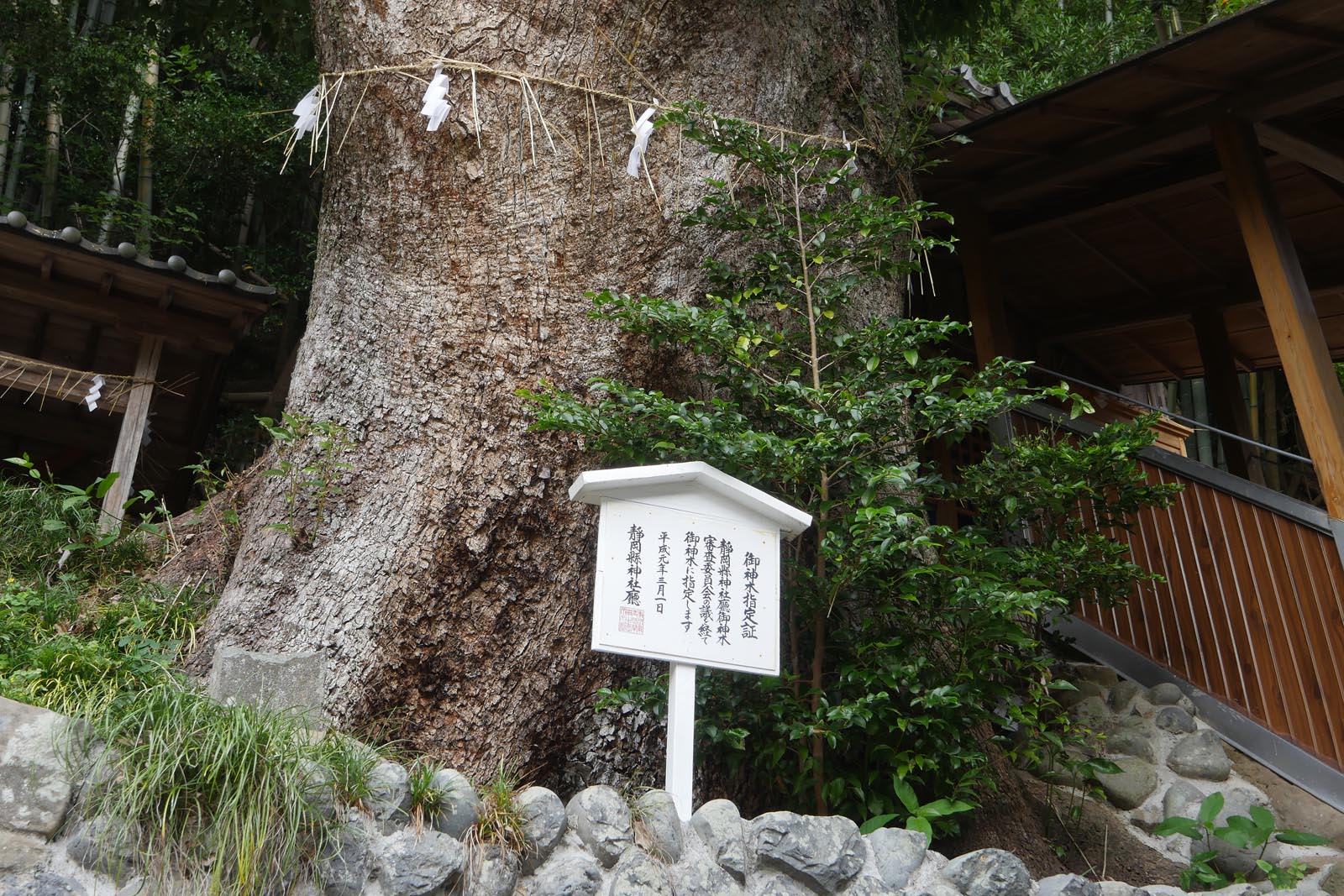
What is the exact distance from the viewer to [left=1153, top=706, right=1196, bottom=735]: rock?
180 inches

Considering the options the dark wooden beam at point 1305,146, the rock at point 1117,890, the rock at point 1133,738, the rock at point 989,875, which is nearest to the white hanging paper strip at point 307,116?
the rock at point 989,875

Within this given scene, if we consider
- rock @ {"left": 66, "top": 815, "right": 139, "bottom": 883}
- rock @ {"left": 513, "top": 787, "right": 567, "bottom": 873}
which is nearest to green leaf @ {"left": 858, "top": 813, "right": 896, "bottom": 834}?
rock @ {"left": 513, "top": 787, "right": 567, "bottom": 873}

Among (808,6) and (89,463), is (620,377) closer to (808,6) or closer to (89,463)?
(808,6)

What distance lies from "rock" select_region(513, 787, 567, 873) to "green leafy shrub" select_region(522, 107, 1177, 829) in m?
0.44

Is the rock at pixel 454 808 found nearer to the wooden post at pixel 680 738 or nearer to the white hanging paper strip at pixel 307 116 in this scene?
the wooden post at pixel 680 738

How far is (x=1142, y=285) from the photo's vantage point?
804 cm

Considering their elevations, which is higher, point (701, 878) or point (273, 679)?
point (273, 679)

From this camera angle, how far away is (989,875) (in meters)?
2.74

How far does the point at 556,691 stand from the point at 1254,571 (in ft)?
10.7

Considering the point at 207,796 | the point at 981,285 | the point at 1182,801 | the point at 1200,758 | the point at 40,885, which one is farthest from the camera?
the point at 981,285

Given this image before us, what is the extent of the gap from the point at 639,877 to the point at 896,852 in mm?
725

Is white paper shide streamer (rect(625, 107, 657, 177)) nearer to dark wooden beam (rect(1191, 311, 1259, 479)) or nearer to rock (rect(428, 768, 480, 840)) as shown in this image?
rock (rect(428, 768, 480, 840))

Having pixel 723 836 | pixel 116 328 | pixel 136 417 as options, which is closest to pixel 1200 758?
pixel 723 836

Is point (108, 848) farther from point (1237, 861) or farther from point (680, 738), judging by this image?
point (1237, 861)
